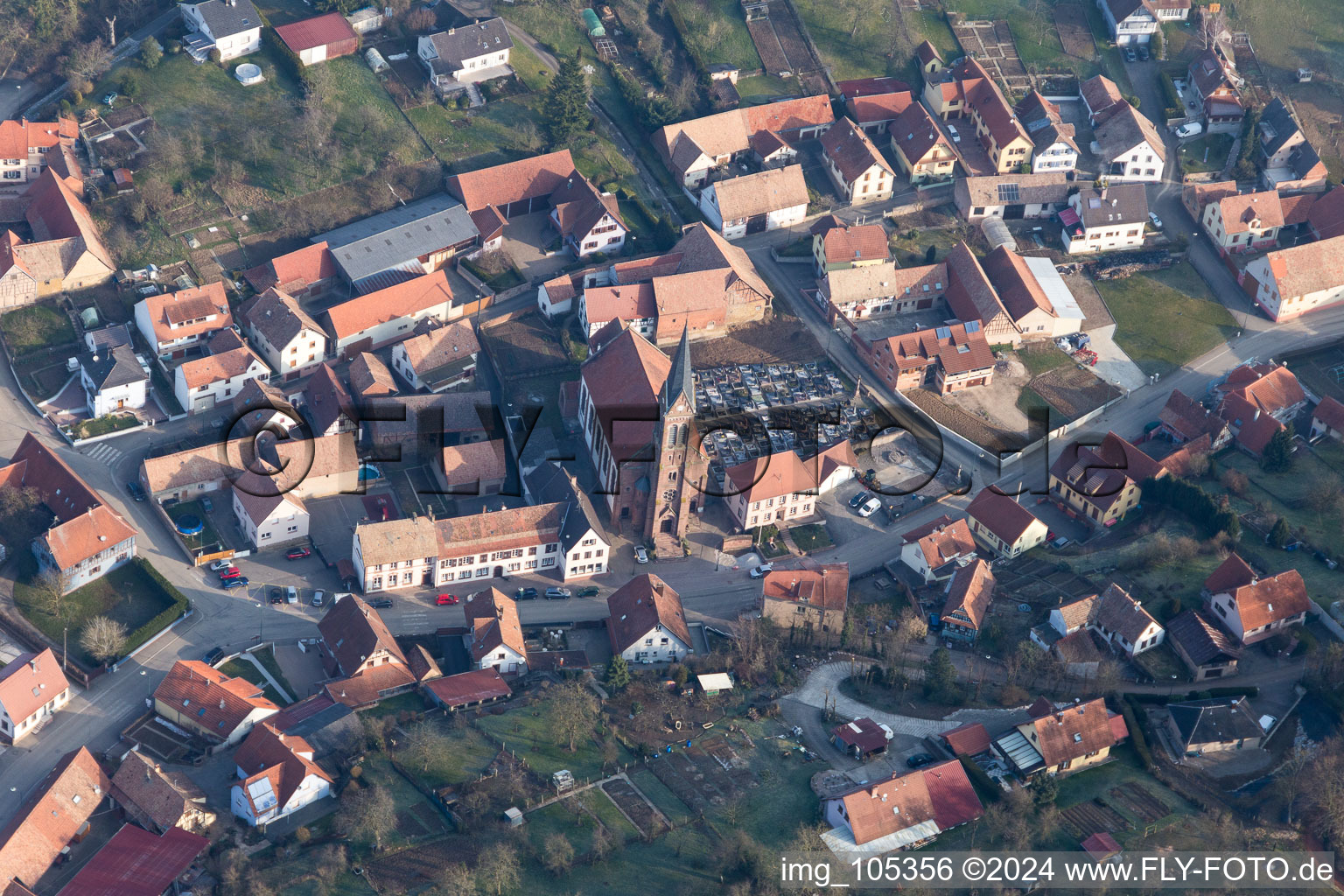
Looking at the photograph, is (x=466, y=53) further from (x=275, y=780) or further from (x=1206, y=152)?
(x=275, y=780)

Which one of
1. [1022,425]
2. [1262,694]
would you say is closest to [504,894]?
[1262,694]

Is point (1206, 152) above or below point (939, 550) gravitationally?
above

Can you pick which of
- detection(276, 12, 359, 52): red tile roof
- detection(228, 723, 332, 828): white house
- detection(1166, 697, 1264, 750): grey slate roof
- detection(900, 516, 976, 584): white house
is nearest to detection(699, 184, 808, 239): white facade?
detection(276, 12, 359, 52): red tile roof

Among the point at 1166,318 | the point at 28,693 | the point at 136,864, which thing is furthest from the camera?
the point at 1166,318

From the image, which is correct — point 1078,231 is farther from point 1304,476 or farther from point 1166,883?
point 1166,883

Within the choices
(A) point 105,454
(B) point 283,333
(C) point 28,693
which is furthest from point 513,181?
(C) point 28,693

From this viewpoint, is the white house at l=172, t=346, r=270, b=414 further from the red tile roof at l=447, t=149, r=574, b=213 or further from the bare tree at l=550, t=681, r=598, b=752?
the bare tree at l=550, t=681, r=598, b=752

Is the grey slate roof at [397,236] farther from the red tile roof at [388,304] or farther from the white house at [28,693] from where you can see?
the white house at [28,693]
